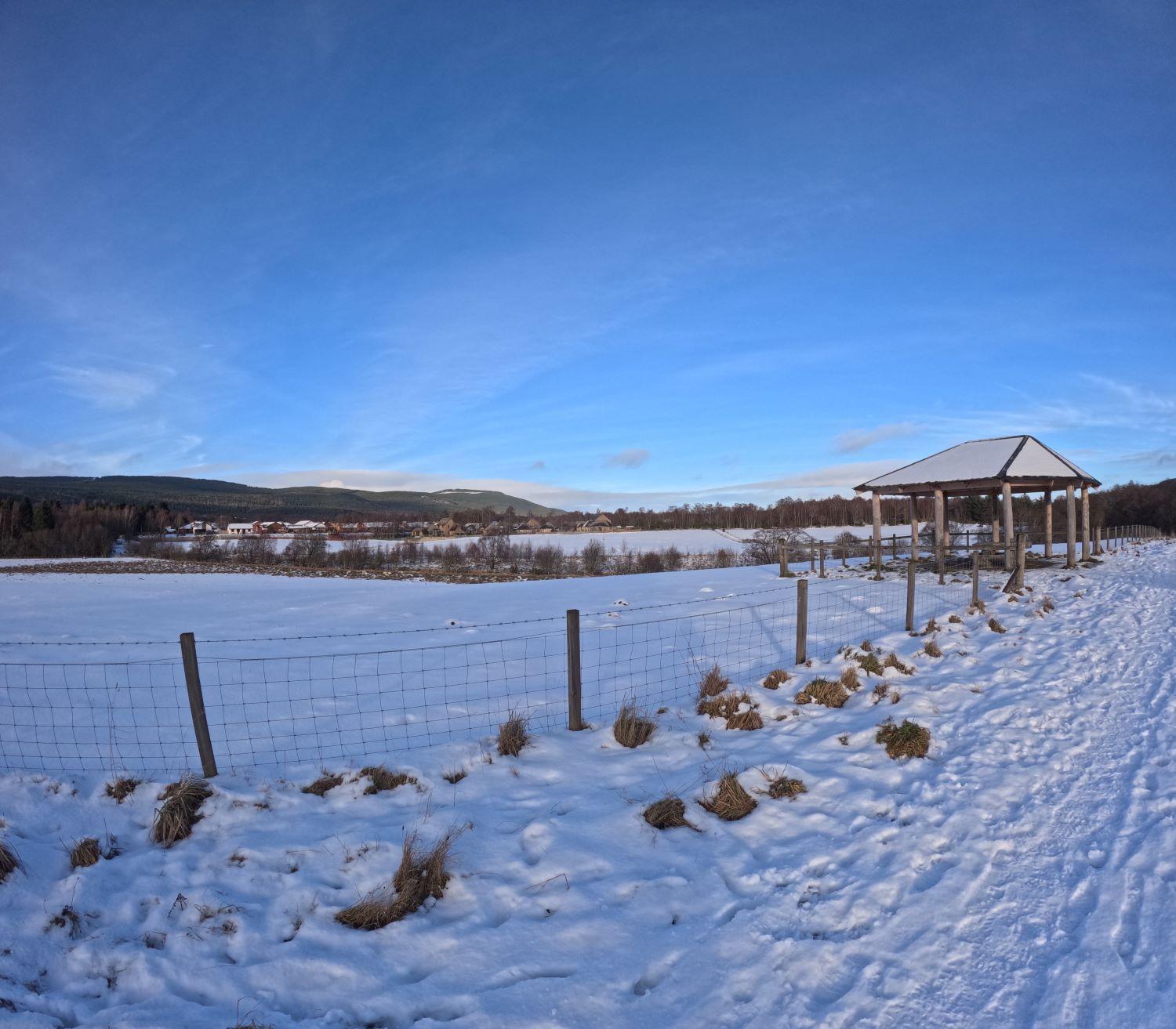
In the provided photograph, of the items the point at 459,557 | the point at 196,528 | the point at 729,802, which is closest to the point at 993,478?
the point at 729,802

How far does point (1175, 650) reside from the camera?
30.9ft

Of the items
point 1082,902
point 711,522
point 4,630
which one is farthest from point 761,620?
point 711,522

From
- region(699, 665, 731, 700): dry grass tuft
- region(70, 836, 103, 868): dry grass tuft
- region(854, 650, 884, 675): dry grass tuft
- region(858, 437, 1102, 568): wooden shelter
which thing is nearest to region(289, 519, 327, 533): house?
region(858, 437, 1102, 568): wooden shelter

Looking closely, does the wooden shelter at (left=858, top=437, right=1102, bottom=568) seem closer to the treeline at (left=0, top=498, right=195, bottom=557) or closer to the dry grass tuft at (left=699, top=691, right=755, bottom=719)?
the dry grass tuft at (left=699, top=691, right=755, bottom=719)

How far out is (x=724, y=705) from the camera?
22.9 feet

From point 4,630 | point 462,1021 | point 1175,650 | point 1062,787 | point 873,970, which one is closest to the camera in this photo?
point 462,1021

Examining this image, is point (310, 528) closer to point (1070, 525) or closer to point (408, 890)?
point (1070, 525)

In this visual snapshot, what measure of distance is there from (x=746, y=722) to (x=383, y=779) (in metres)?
3.48

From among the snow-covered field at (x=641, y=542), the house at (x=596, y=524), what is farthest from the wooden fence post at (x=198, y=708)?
the house at (x=596, y=524)

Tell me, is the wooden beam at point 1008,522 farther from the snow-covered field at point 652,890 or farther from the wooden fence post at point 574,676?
the wooden fence post at point 574,676

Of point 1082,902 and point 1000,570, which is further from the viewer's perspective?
point 1000,570

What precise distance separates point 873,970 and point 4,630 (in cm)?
2016

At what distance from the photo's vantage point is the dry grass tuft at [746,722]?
655 centimetres

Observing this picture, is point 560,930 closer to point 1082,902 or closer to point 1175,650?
point 1082,902
